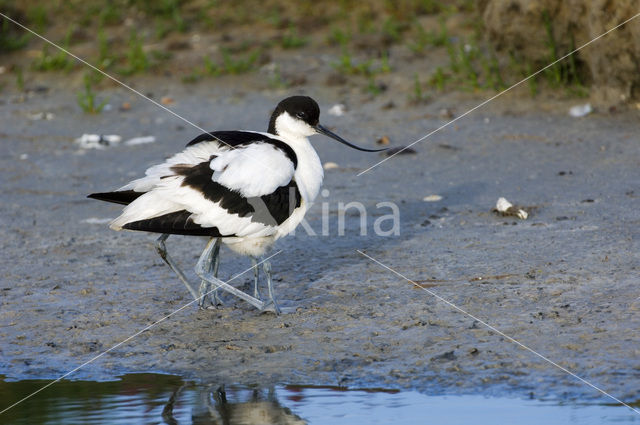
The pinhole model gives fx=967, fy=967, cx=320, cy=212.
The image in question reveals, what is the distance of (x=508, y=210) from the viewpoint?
597 centimetres

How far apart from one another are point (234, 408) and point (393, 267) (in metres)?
1.70

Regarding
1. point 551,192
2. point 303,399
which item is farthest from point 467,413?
point 551,192

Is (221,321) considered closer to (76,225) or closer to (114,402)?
(114,402)

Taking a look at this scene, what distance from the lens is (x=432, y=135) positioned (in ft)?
25.3

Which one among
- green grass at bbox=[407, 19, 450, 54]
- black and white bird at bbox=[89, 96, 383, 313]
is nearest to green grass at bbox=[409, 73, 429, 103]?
green grass at bbox=[407, 19, 450, 54]

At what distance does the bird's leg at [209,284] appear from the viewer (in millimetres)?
4855

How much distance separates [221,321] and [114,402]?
35.5 inches

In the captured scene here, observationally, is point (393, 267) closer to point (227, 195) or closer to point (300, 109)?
point (300, 109)

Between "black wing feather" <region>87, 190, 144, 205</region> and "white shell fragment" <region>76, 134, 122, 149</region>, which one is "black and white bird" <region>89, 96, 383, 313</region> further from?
"white shell fragment" <region>76, 134, 122, 149</region>

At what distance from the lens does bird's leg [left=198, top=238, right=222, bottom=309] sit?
15.9 ft

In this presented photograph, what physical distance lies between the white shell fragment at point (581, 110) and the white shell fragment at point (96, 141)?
3.74 meters

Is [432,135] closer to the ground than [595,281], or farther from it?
farther from it

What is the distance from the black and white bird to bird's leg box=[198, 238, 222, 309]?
0.23 feet

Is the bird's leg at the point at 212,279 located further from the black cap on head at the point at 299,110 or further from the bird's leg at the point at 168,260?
the black cap on head at the point at 299,110
